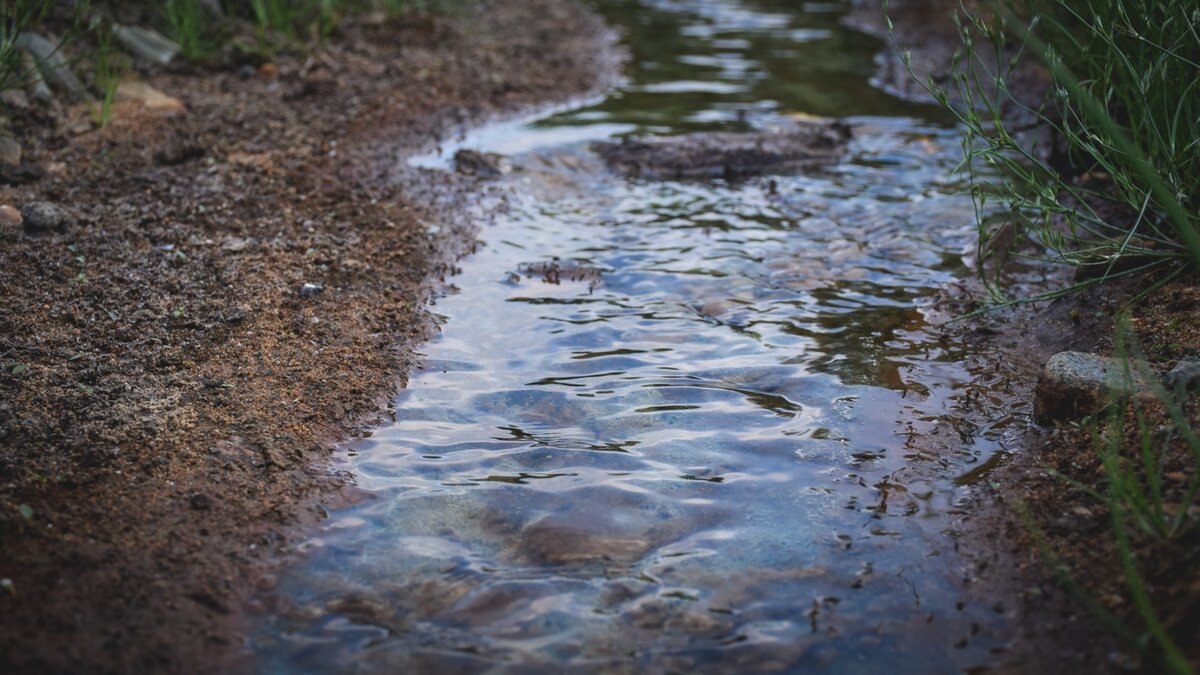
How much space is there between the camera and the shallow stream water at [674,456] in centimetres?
242

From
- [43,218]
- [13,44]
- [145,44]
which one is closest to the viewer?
[43,218]

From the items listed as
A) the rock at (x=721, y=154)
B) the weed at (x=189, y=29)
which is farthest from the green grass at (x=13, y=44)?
the rock at (x=721, y=154)

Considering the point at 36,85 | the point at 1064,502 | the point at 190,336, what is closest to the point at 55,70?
the point at 36,85

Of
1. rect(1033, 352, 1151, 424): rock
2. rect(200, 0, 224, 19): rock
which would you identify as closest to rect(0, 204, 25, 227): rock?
rect(200, 0, 224, 19): rock

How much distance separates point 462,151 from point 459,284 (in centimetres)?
178

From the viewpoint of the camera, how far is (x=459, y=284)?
448 centimetres

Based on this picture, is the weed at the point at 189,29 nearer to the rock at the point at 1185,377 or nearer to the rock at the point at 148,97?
the rock at the point at 148,97

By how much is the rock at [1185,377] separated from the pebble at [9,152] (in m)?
5.09

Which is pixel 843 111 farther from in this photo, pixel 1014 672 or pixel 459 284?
pixel 1014 672

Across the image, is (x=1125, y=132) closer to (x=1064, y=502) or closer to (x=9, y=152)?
(x=1064, y=502)

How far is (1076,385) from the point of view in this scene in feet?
10.4

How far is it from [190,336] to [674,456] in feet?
6.04

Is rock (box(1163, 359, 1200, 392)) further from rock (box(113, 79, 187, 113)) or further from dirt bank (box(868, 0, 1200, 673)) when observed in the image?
rock (box(113, 79, 187, 113))

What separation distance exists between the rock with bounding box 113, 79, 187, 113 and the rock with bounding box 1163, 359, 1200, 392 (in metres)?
5.49
